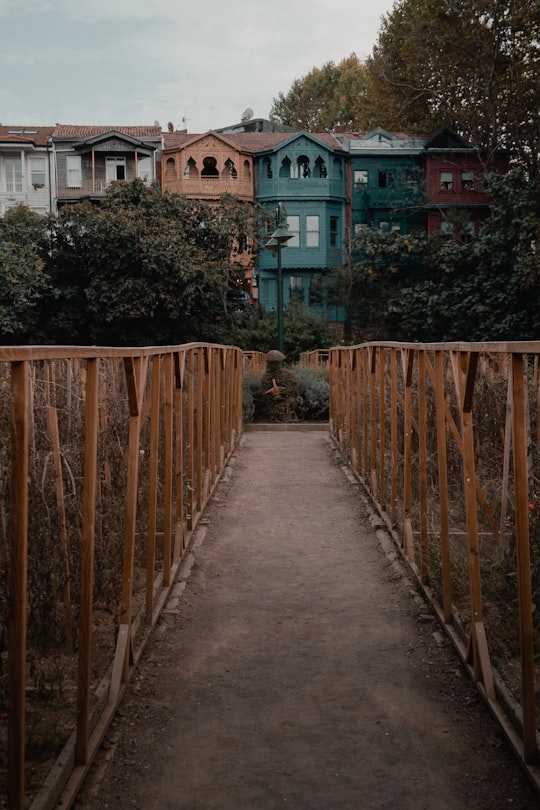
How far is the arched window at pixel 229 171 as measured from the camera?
45.3 m

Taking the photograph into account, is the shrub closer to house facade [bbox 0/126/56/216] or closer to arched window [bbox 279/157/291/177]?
arched window [bbox 279/157/291/177]

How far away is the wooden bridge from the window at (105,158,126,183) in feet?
123

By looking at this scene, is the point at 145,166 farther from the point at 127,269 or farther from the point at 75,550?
the point at 75,550

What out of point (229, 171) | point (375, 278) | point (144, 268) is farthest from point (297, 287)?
point (144, 268)

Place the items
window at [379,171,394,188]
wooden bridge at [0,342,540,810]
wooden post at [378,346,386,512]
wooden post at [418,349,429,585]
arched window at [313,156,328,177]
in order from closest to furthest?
wooden bridge at [0,342,540,810]
wooden post at [418,349,429,585]
wooden post at [378,346,386,512]
arched window at [313,156,328,177]
window at [379,171,394,188]

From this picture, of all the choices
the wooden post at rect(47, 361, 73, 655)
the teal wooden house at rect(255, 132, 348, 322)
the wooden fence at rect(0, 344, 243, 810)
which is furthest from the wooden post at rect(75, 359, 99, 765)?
the teal wooden house at rect(255, 132, 348, 322)

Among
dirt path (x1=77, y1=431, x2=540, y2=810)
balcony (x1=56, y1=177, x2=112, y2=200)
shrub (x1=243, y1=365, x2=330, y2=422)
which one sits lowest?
dirt path (x1=77, y1=431, x2=540, y2=810)

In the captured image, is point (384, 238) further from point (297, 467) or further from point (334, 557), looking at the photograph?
point (334, 557)

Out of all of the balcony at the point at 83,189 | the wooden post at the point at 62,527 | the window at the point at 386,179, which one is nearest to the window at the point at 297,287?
the window at the point at 386,179

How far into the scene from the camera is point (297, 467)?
12367 mm

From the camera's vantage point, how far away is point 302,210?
45438mm

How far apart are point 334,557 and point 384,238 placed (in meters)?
35.2

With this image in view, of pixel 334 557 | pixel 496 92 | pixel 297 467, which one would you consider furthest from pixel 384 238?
pixel 334 557

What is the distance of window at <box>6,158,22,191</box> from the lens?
44438 mm
